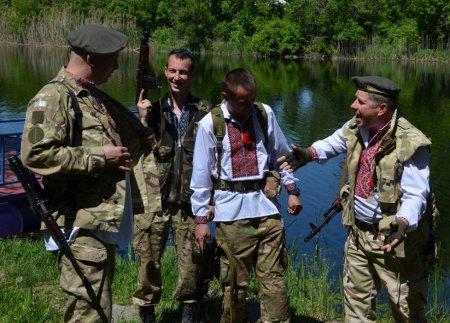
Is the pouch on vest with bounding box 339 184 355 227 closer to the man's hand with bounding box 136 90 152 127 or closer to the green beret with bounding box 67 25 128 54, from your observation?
the man's hand with bounding box 136 90 152 127

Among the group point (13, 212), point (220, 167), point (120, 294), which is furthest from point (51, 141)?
point (13, 212)

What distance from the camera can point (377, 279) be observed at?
3965mm

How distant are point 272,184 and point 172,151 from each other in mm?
874

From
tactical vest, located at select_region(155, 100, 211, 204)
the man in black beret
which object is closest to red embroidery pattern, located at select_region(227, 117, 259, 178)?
the man in black beret

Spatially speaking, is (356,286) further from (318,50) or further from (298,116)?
(318,50)

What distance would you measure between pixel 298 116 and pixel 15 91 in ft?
37.9

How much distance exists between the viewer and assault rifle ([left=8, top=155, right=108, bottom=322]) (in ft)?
10.2

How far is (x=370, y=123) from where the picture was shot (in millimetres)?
3768

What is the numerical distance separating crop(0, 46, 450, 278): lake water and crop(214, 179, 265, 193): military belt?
1142mm

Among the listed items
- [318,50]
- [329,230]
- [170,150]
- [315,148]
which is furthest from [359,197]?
[318,50]

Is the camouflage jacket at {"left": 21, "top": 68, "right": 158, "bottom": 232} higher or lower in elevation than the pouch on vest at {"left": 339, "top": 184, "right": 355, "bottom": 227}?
higher

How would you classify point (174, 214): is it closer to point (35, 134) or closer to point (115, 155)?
point (115, 155)

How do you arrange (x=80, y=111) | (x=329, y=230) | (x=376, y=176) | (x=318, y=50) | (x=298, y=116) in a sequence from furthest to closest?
(x=318, y=50) → (x=298, y=116) → (x=329, y=230) → (x=376, y=176) → (x=80, y=111)

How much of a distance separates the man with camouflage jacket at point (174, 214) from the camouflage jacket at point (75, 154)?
3.38 ft
